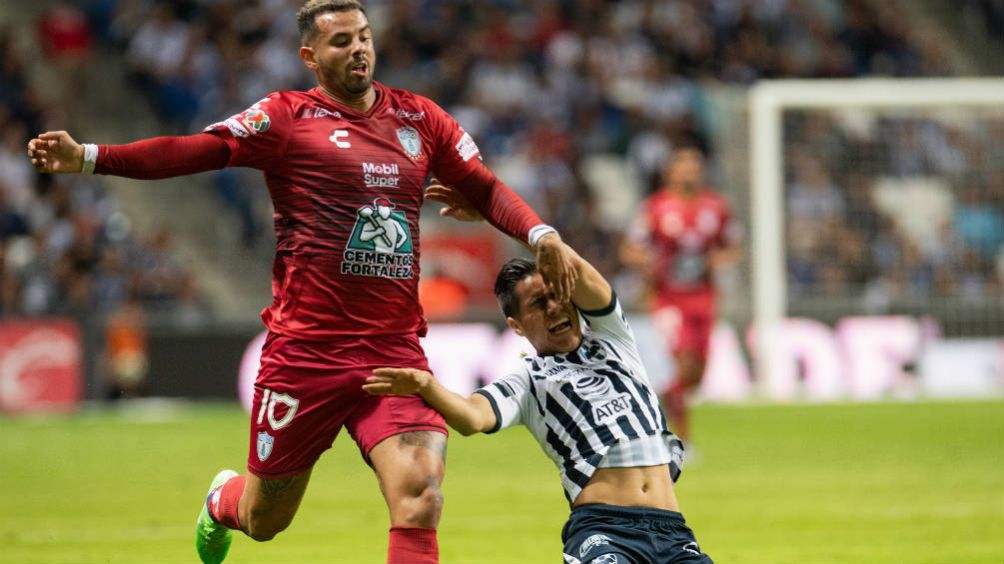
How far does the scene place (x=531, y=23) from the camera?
983 inches

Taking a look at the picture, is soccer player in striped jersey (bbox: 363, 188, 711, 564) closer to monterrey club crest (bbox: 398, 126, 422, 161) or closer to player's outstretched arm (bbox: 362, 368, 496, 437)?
player's outstretched arm (bbox: 362, 368, 496, 437)

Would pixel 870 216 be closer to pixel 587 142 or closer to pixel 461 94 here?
pixel 587 142

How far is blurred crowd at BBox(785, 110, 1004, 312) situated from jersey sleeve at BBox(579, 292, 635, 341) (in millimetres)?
14189

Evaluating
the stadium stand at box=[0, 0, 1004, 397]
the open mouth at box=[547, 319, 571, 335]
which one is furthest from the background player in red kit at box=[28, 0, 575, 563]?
the stadium stand at box=[0, 0, 1004, 397]

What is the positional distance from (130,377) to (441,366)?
3.80 metres

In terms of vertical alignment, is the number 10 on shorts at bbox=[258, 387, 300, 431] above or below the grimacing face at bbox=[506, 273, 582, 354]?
below

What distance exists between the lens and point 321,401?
6.19 meters

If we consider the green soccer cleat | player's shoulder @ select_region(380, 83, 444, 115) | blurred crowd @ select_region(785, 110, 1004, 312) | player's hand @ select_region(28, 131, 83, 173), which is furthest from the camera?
blurred crowd @ select_region(785, 110, 1004, 312)

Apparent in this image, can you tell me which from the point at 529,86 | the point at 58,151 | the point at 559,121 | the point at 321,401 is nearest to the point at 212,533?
the point at 321,401

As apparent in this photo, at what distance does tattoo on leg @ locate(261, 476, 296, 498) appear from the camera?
6.40 m

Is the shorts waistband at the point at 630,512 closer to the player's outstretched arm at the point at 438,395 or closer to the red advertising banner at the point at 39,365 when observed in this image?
the player's outstretched arm at the point at 438,395

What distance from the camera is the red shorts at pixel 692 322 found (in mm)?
14031

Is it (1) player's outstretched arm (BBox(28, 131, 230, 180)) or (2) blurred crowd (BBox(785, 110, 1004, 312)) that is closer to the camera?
(1) player's outstretched arm (BBox(28, 131, 230, 180))

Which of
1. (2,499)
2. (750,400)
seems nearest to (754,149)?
(750,400)
